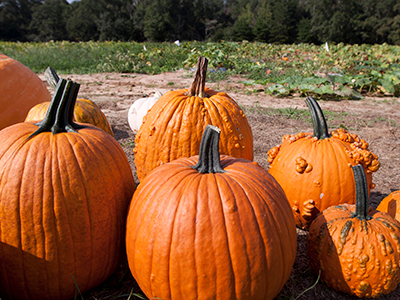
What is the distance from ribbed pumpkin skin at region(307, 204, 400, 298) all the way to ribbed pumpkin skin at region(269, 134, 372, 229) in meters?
0.46

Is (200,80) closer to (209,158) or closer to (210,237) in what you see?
(209,158)

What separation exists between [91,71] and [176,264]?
11.8m

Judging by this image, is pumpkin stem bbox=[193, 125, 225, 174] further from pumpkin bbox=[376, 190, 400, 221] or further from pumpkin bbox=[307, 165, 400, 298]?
pumpkin bbox=[376, 190, 400, 221]

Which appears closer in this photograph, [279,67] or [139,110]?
[139,110]

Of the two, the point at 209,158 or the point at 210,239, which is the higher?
the point at 209,158

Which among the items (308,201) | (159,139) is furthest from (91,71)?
(308,201)

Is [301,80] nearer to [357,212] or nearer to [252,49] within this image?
[357,212]

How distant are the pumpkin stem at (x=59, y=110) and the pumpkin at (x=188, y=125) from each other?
0.85 metres

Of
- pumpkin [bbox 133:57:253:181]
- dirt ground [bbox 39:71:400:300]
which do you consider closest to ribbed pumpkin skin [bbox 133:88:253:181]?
pumpkin [bbox 133:57:253:181]

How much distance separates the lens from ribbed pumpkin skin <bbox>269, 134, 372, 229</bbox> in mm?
2484

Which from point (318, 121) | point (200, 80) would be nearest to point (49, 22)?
point (200, 80)

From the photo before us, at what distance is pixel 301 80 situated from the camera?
8.68 metres

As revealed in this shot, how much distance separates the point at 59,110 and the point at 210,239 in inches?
46.3

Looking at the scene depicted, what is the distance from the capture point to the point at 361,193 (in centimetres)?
193
